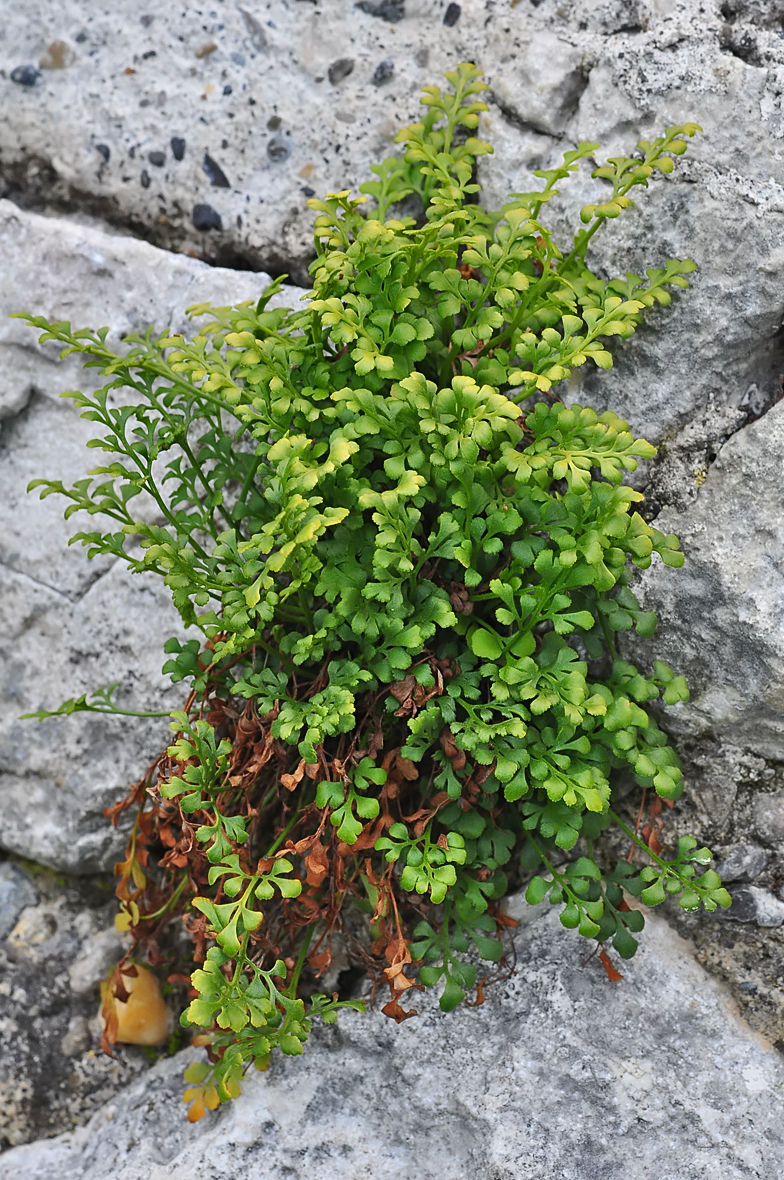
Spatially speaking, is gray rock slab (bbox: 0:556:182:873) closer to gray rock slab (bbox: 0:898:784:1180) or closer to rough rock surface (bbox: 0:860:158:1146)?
rough rock surface (bbox: 0:860:158:1146)

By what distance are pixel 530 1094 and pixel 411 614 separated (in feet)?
4.01

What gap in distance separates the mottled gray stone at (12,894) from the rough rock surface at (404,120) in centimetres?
219

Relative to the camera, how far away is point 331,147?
9.38ft

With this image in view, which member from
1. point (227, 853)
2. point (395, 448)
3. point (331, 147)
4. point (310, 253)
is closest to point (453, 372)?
point (395, 448)

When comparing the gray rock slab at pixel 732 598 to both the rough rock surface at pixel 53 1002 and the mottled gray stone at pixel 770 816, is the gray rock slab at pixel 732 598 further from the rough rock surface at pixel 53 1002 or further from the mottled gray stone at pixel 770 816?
the rough rock surface at pixel 53 1002

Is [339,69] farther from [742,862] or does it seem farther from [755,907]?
[755,907]

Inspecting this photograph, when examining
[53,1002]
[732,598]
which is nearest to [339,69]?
[732,598]

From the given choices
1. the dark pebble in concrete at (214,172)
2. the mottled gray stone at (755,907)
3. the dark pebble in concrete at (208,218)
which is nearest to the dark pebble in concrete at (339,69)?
the dark pebble in concrete at (214,172)

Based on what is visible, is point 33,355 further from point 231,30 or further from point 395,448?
point 395,448

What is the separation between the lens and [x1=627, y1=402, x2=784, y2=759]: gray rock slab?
2266 millimetres

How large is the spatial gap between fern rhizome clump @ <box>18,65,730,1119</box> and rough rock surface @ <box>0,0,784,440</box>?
0.50ft

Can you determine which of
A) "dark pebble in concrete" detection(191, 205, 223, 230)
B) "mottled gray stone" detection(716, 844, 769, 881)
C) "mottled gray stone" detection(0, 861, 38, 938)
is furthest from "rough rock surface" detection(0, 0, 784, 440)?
"mottled gray stone" detection(0, 861, 38, 938)

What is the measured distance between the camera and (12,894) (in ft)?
9.94

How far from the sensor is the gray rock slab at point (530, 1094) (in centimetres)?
214
